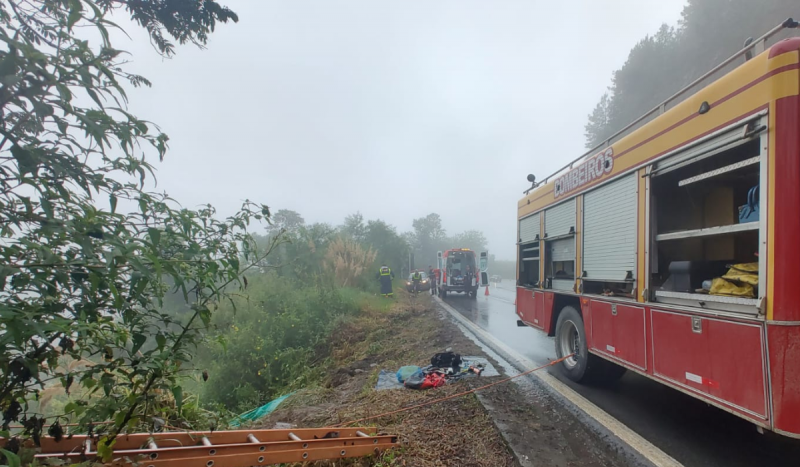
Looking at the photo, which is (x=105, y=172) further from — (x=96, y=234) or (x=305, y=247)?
(x=305, y=247)

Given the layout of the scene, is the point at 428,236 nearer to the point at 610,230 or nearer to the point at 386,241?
the point at 386,241

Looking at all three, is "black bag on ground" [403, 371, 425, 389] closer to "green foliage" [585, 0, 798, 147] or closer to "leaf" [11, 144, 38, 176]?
"leaf" [11, 144, 38, 176]

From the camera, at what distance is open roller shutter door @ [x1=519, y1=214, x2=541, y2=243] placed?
7.02 metres

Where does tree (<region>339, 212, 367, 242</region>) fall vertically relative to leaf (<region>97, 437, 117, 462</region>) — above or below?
above

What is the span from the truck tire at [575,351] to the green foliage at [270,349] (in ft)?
14.7

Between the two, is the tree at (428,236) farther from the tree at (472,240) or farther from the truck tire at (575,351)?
the truck tire at (575,351)

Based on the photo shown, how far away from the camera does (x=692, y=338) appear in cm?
322

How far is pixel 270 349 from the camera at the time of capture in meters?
8.74

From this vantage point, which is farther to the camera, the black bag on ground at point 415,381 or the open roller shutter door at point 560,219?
the open roller shutter door at point 560,219

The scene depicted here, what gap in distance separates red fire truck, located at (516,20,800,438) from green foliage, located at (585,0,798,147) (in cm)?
3608

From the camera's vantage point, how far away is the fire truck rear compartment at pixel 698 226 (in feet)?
10.9

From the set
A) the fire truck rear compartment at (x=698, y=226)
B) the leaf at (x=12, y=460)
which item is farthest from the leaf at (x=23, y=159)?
the fire truck rear compartment at (x=698, y=226)

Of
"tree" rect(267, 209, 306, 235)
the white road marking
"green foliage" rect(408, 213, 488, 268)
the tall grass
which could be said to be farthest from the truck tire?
"green foliage" rect(408, 213, 488, 268)

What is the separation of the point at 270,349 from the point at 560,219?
21.8 feet
